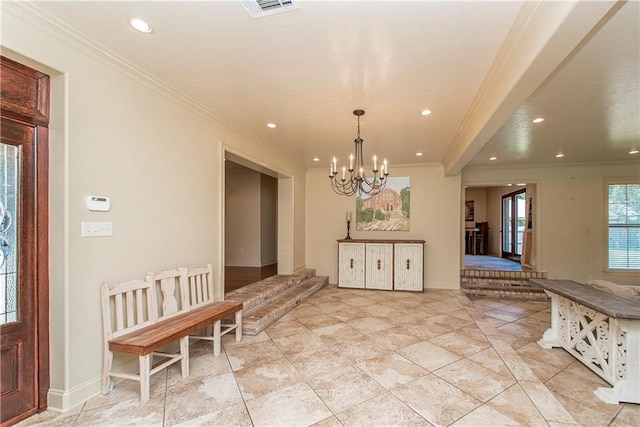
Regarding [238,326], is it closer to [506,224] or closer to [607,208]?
[607,208]

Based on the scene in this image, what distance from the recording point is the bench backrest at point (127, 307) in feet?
7.48

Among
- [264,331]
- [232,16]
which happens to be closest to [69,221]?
[232,16]

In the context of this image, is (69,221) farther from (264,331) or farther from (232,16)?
(264,331)

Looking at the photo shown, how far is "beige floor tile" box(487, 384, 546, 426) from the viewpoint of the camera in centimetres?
204

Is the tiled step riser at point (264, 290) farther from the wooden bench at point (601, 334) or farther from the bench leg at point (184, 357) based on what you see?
the wooden bench at point (601, 334)

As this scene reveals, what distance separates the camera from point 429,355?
3057mm

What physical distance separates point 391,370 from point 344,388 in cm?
54

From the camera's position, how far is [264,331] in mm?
3717

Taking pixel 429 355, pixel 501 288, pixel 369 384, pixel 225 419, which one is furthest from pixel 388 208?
pixel 225 419

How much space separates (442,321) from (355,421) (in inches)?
101

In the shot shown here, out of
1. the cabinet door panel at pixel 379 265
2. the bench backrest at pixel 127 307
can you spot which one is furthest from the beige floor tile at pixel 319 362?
the cabinet door panel at pixel 379 265

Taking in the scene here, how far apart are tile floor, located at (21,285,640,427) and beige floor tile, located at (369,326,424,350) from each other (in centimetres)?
1

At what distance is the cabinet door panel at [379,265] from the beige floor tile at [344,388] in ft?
11.7

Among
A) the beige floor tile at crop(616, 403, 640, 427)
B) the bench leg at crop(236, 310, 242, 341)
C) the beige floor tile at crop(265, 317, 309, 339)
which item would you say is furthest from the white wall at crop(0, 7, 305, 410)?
the beige floor tile at crop(616, 403, 640, 427)
